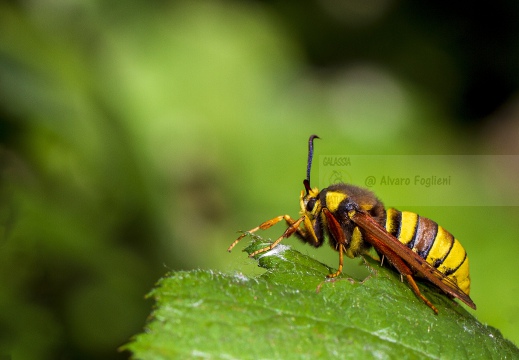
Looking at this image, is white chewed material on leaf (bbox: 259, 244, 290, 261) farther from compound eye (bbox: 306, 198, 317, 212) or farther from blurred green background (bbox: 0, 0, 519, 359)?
blurred green background (bbox: 0, 0, 519, 359)

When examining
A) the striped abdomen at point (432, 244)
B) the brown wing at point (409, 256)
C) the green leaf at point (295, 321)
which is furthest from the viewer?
the striped abdomen at point (432, 244)

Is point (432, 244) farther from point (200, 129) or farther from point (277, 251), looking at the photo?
point (200, 129)

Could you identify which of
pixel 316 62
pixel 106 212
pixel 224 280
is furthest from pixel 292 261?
pixel 316 62

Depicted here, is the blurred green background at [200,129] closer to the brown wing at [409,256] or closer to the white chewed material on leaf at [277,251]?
the white chewed material on leaf at [277,251]

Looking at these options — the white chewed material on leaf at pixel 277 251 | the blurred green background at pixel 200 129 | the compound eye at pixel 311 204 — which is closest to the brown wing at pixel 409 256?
the compound eye at pixel 311 204

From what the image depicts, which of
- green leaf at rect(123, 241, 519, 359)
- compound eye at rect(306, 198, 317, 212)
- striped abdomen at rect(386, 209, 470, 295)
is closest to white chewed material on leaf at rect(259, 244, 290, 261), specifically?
green leaf at rect(123, 241, 519, 359)
